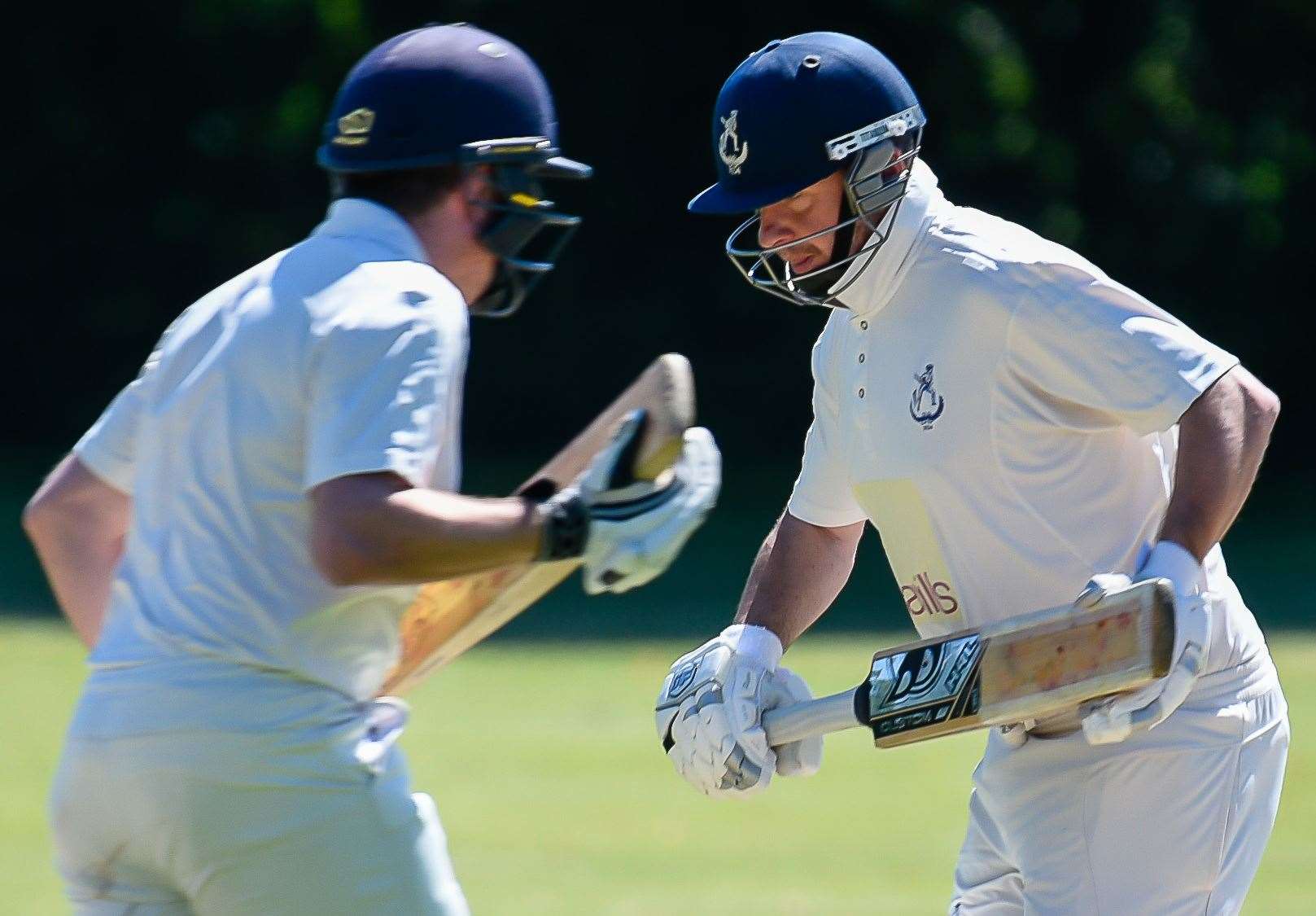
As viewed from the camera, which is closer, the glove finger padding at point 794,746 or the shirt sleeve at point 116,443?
the shirt sleeve at point 116,443

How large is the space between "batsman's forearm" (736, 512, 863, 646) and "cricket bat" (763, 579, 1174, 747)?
393mm

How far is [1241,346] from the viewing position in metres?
17.2

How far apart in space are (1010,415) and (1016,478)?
109 millimetres

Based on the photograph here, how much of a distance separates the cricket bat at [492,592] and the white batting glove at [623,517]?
14 cm

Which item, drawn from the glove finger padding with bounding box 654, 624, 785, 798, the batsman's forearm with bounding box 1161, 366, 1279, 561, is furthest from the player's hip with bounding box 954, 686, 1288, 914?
the glove finger padding with bounding box 654, 624, 785, 798

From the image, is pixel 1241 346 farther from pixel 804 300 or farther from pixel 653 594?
pixel 804 300

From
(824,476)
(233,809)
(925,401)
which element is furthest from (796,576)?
(233,809)

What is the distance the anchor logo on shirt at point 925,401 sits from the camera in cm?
364

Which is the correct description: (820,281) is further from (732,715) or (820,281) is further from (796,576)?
(732,715)

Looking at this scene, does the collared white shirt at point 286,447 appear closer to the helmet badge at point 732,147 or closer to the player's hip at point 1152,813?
the helmet badge at point 732,147

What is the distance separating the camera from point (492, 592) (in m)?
3.67

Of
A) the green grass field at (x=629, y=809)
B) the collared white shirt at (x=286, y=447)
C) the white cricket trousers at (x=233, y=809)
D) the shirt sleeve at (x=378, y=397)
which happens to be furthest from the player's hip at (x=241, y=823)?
the green grass field at (x=629, y=809)

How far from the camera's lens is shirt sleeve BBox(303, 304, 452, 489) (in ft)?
9.34

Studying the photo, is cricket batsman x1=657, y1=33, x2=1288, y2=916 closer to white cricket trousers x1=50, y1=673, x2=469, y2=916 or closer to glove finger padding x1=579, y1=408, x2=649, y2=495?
glove finger padding x1=579, y1=408, x2=649, y2=495
